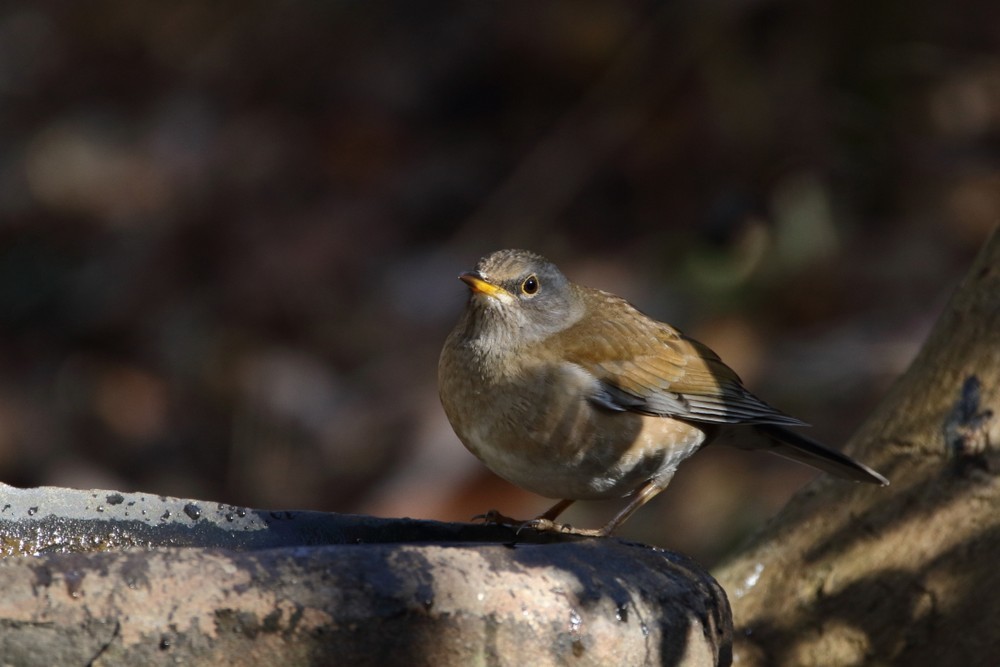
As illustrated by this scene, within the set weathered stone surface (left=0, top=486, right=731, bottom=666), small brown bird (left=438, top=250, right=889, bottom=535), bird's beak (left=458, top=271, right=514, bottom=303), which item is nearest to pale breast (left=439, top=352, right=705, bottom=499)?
small brown bird (left=438, top=250, right=889, bottom=535)

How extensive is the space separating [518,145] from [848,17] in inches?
101

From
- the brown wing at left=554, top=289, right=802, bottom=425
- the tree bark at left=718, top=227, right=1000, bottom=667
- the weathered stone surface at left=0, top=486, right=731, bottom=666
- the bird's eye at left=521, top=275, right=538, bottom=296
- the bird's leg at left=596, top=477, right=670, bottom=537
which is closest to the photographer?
the weathered stone surface at left=0, top=486, right=731, bottom=666

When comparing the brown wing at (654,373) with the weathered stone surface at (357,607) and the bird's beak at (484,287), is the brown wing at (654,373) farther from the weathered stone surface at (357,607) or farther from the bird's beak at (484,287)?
the weathered stone surface at (357,607)

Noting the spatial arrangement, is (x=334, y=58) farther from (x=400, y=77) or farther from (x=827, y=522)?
(x=827, y=522)

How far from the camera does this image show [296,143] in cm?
1159

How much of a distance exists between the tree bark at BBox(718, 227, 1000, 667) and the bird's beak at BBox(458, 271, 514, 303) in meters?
1.16

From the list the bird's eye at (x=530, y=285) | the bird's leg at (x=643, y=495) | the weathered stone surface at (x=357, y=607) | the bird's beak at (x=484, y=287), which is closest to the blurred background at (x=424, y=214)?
the bird's eye at (x=530, y=285)

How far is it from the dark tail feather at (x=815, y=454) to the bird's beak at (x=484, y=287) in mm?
987

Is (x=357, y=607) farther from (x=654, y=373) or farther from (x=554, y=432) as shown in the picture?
(x=654, y=373)

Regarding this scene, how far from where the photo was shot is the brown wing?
459cm

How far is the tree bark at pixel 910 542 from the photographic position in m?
4.21

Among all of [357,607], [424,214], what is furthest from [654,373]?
[424,214]

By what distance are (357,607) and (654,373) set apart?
238 cm

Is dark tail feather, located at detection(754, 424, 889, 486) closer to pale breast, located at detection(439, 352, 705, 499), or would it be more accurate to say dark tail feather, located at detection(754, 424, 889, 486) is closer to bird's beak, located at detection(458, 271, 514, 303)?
pale breast, located at detection(439, 352, 705, 499)
